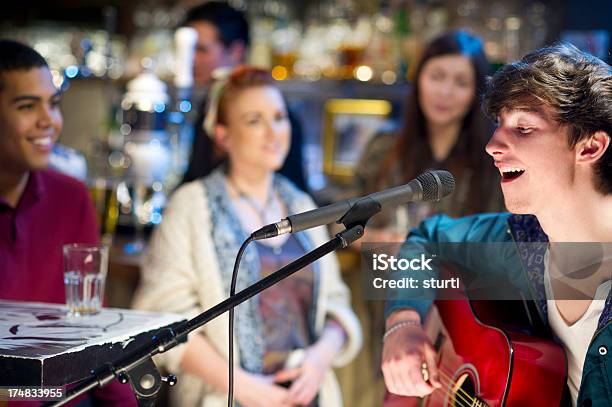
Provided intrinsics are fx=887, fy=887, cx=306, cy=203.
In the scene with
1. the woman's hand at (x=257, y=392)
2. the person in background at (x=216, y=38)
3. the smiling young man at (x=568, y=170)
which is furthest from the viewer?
the person in background at (x=216, y=38)

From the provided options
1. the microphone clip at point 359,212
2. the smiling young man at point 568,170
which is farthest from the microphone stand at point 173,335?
the smiling young man at point 568,170

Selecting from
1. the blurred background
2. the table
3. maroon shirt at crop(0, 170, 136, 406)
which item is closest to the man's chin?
the table

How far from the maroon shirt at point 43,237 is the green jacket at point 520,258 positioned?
0.77 m

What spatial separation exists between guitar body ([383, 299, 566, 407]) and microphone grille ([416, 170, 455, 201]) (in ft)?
0.89

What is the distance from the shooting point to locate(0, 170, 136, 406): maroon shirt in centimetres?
210

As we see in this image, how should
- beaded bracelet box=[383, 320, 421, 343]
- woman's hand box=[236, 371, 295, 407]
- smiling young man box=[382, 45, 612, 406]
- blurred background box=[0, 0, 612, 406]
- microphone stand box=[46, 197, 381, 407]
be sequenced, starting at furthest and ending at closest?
blurred background box=[0, 0, 612, 406] < woman's hand box=[236, 371, 295, 407] < beaded bracelet box=[383, 320, 421, 343] < smiling young man box=[382, 45, 612, 406] < microphone stand box=[46, 197, 381, 407]

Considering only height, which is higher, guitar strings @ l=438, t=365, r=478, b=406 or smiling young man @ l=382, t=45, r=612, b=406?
smiling young man @ l=382, t=45, r=612, b=406

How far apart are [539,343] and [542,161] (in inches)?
11.7

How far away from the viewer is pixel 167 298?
2.60 m

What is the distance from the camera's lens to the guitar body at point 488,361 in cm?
142

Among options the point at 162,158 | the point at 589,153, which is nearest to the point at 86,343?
the point at 589,153

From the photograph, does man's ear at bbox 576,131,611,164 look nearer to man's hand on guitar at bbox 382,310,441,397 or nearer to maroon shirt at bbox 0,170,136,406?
man's hand on guitar at bbox 382,310,441,397

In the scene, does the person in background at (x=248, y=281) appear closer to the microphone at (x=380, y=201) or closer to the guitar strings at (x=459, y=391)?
the guitar strings at (x=459, y=391)

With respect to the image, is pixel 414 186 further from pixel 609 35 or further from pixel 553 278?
pixel 609 35
